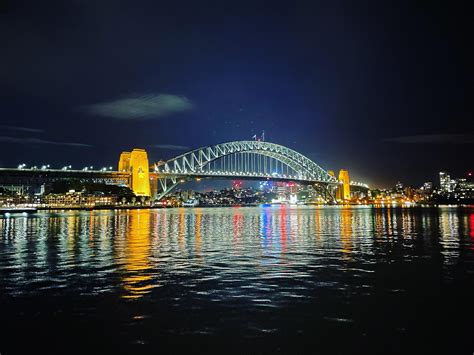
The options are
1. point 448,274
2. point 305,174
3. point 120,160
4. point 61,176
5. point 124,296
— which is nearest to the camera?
point 124,296

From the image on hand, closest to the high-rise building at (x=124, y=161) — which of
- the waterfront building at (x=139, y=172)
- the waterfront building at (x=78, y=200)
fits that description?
the waterfront building at (x=139, y=172)

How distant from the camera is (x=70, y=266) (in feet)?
38.3

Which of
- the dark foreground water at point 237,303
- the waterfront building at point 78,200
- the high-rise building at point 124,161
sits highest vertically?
the high-rise building at point 124,161

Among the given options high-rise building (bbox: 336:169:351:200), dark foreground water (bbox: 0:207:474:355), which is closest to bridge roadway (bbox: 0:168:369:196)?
high-rise building (bbox: 336:169:351:200)

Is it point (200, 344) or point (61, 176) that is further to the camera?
point (61, 176)

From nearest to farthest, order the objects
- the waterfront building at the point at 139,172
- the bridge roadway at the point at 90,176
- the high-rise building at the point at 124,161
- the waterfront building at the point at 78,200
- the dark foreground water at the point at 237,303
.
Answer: the dark foreground water at the point at 237,303
the bridge roadway at the point at 90,176
the waterfront building at the point at 139,172
the waterfront building at the point at 78,200
the high-rise building at the point at 124,161

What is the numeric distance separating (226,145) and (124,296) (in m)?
112

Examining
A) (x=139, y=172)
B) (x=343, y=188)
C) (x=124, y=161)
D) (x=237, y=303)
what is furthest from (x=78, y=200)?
(x=237, y=303)

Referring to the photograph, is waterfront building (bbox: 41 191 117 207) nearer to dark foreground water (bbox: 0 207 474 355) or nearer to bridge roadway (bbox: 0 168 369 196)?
bridge roadway (bbox: 0 168 369 196)

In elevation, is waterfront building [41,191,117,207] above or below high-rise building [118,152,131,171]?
below

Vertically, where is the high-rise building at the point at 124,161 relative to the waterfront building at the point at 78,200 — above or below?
above

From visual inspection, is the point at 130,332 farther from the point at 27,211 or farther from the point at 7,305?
the point at 27,211

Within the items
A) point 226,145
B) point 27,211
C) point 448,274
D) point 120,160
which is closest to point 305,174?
point 226,145

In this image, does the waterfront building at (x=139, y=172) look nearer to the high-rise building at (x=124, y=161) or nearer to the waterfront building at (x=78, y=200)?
the high-rise building at (x=124, y=161)
